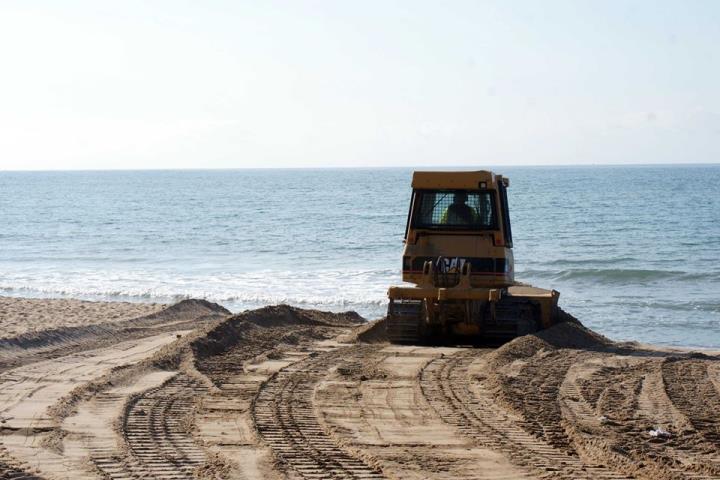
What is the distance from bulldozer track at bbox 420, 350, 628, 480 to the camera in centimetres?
769

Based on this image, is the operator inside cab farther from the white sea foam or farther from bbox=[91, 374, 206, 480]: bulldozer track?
the white sea foam

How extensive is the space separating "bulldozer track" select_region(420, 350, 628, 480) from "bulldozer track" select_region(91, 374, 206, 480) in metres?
2.28

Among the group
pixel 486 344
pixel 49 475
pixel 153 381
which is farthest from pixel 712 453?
pixel 486 344

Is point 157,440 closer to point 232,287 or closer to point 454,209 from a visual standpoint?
point 454,209

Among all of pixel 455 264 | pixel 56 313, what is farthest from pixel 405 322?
pixel 56 313

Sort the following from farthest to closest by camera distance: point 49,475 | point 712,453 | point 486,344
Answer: point 486,344 < point 712,453 < point 49,475

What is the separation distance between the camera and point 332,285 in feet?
92.8

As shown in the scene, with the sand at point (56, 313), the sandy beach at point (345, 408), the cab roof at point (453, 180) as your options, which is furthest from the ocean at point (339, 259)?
the sandy beach at point (345, 408)

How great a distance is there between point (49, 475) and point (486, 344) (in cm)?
844

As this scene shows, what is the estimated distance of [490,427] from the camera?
9.02 meters

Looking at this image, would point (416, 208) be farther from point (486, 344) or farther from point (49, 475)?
point (49, 475)

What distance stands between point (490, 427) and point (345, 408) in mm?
1462

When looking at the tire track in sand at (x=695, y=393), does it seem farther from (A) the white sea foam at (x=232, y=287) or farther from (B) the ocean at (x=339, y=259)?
(A) the white sea foam at (x=232, y=287)

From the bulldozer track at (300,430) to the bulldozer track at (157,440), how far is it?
64cm
